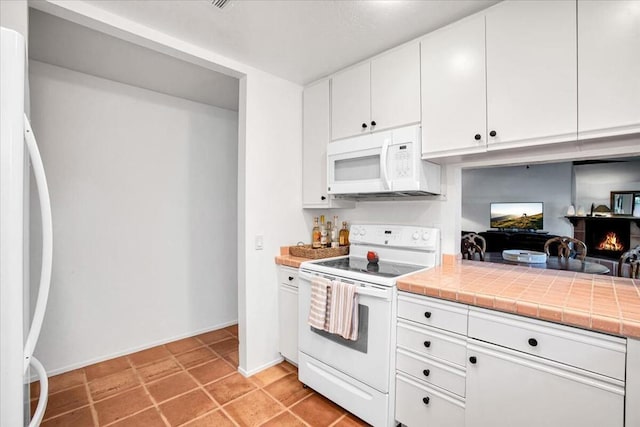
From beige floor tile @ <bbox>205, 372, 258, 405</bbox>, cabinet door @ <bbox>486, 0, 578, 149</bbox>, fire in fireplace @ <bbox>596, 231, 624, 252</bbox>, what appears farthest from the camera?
beige floor tile @ <bbox>205, 372, 258, 405</bbox>

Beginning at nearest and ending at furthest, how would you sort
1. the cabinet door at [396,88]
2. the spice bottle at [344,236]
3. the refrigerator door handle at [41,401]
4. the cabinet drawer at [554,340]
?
the refrigerator door handle at [41,401] → the cabinet drawer at [554,340] → the cabinet door at [396,88] → the spice bottle at [344,236]

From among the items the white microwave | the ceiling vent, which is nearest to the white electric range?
the white microwave

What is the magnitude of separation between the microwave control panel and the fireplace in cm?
110

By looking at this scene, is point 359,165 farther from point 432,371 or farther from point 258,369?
point 258,369

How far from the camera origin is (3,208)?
82cm

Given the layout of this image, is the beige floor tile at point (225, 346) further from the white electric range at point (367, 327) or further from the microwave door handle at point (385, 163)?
the microwave door handle at point (385, 163)

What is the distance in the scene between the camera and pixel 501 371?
1.35 metres

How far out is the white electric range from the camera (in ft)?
5.58

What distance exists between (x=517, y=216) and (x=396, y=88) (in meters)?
1.21

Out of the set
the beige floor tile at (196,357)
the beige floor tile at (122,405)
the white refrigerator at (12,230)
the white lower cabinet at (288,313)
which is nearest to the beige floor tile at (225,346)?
the beige floor tile at (196,357)

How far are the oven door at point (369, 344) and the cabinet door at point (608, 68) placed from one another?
1.23 meters

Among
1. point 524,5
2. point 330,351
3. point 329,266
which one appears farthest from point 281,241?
point 524,5

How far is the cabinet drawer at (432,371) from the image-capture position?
1.48 meters

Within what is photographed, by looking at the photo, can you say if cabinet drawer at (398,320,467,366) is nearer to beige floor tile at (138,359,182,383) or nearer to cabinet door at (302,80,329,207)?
cabinet door at (302,80,329,207)
